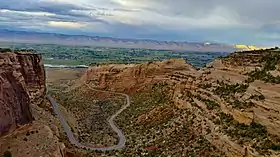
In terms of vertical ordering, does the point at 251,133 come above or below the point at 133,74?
above

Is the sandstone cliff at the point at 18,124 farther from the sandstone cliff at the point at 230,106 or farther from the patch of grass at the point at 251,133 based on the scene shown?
the patch of grass at the point at 251,133

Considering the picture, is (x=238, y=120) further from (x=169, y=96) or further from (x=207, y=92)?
(x=169, y=96)

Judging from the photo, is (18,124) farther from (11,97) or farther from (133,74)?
(133,74)

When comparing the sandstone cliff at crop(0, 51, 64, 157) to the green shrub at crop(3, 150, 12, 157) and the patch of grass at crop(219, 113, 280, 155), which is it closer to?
the green shrub at crop(3, 150, 12, 157)

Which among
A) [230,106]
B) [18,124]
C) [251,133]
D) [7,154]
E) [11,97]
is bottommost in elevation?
[7,154]

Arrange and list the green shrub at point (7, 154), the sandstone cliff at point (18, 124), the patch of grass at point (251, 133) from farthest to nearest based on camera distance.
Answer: the sandstone cliff at point (18, 124) → the green shrub at point (7, 154) → the patch of grass at point (251, 133)

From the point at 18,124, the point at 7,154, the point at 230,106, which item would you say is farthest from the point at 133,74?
the point at 7,154

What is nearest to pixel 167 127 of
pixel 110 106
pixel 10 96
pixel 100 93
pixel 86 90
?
pixel 10 96

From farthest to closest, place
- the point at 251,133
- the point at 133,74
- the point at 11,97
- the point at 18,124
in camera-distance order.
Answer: the point at 133,74, the point at 18,124, the point at 11,97, the point at 251,133

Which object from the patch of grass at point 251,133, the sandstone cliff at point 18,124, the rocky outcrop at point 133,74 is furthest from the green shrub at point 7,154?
the rocky outcrop at point 133,74

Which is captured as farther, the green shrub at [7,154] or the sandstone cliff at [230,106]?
the green shrub at [7,154]

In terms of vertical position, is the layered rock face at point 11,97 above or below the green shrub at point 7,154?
above

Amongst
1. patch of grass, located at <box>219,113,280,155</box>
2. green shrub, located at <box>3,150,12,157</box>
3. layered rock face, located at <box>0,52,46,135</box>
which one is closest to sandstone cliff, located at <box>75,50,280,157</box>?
patch of grass, located at <box>219,113,280,155</box>
